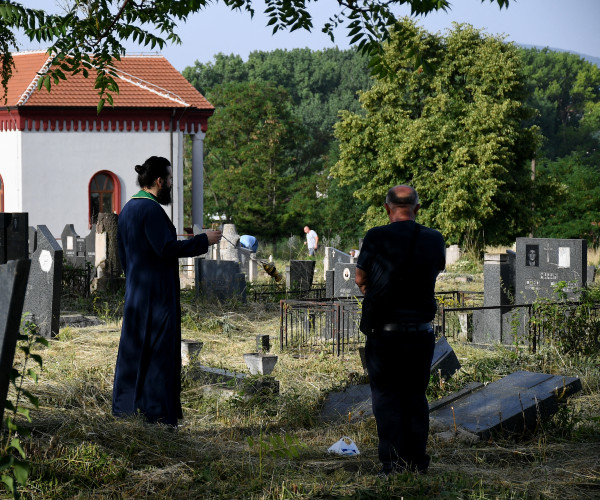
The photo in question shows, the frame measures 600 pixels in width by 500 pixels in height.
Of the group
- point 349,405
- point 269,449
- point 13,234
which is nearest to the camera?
point 269,449

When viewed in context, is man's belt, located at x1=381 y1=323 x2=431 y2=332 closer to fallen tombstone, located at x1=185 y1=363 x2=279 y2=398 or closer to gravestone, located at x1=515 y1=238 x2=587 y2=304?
fallen tombstone, located at x1=185 y1=363 x2=279 y2=398

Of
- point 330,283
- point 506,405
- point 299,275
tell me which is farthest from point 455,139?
point 506,405

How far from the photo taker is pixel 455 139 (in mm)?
31547

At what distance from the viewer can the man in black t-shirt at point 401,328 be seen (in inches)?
174

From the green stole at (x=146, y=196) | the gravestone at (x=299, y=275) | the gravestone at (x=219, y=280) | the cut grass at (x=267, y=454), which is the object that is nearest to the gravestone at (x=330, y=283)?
the gravestone at (x=219, y=280)

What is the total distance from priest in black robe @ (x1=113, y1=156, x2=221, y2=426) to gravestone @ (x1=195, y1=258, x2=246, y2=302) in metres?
8.65

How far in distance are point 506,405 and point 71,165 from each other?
24463 millimetres

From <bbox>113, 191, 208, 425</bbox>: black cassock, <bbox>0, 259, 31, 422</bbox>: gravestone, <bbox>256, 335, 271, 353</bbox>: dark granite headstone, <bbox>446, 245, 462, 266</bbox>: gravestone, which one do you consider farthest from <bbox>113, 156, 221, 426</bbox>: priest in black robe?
<bbox>446, 245, 462, 266</bbox>: gravestone

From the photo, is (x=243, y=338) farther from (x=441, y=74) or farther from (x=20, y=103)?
(x=441, y=74)

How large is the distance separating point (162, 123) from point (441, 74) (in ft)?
40.1

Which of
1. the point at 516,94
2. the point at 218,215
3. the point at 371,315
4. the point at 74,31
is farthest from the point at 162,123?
the point at 371,315

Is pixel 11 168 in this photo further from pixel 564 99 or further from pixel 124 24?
pixel 564 99

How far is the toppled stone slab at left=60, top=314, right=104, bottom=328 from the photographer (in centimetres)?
1107

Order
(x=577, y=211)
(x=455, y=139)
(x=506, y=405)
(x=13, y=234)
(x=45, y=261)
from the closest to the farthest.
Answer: (x=506, y=405) → (x=13, y=234) → (x=45, y=261) → (x=455, y=139) → (x=577, y=211)
